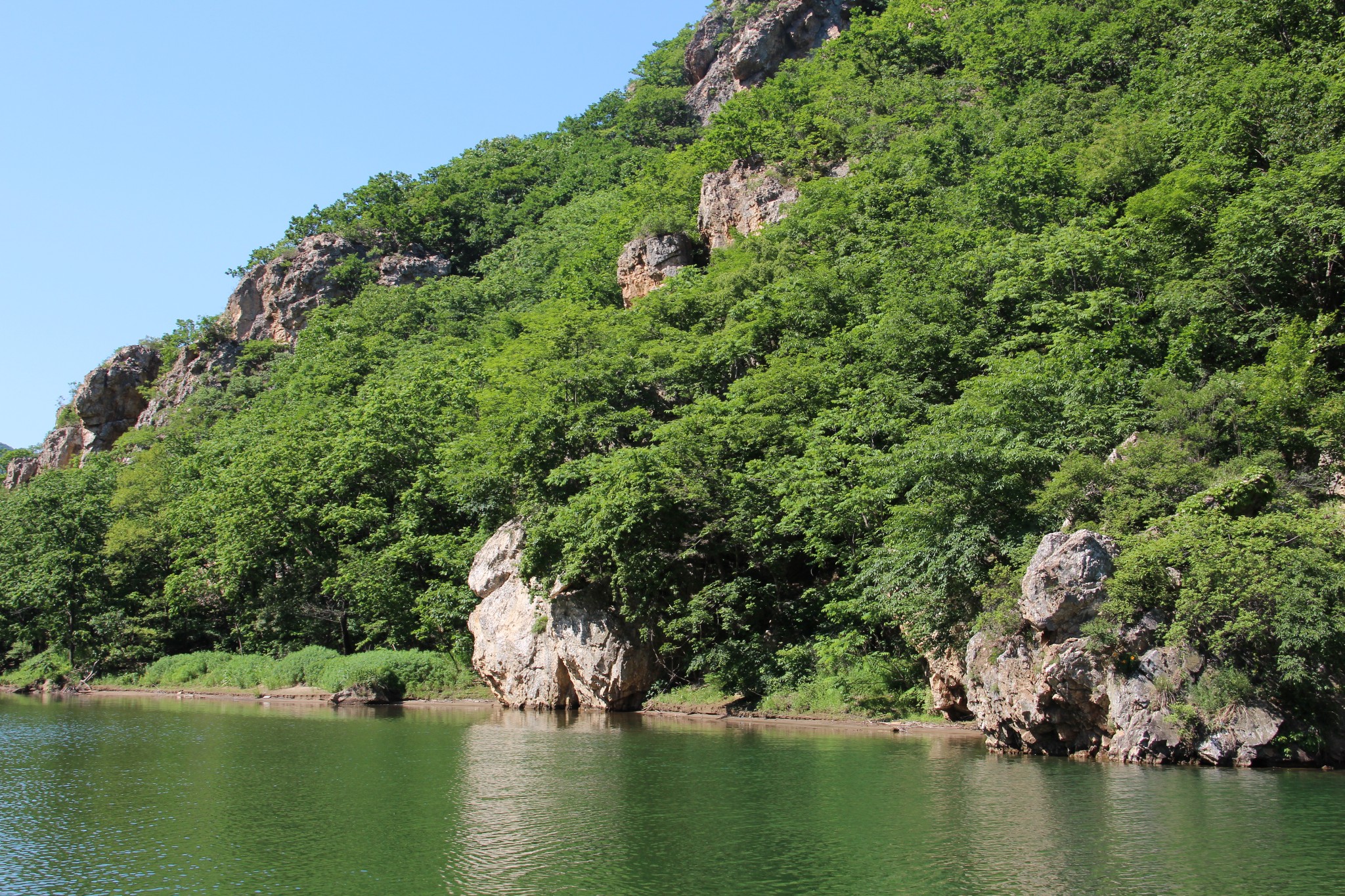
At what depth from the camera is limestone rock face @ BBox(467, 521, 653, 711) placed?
35.8 metres

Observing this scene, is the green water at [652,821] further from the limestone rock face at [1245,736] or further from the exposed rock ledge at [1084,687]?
the exposed rock ledge at [1084,687]

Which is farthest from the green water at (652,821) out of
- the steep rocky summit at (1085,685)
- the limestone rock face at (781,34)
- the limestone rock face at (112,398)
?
the limestone rock face at (781,34)

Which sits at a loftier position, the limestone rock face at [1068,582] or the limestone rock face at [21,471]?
the limestone rock face at [21,471]

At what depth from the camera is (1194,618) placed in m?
20.5

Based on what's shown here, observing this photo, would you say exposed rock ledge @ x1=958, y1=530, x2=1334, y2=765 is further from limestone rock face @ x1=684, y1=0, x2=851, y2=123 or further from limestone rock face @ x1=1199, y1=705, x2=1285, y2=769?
limestone rock face @ x1=684, y1=0, x2=851, y2=123

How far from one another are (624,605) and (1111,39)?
46.7m

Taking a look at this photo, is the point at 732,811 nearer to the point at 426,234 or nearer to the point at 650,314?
the point at 650,314

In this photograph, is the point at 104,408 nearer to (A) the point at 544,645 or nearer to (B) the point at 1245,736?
(A) the point at 544,645

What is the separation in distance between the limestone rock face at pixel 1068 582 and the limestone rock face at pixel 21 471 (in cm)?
9208

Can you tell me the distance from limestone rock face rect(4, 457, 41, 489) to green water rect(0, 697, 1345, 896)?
7503cm

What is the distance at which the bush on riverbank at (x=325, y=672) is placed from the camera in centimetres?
4241

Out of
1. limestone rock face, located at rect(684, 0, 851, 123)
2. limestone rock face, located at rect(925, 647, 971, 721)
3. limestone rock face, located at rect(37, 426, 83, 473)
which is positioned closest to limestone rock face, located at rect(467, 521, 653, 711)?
limestone rock face, located at rect(925, 647, 971, 721)

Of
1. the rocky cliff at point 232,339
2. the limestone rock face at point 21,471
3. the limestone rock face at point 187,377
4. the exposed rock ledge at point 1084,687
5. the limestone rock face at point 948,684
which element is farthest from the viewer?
the limestone rock face at point 21,471

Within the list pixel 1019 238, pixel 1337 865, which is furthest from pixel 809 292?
pixel 1337 865
